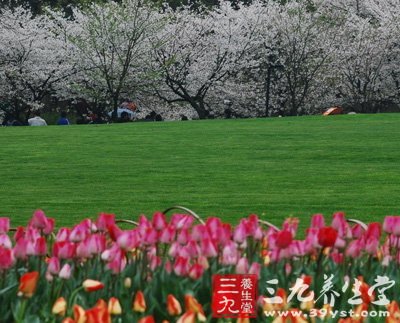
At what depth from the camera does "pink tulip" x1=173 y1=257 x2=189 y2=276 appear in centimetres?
382

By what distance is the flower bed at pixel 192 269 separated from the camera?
3.72m

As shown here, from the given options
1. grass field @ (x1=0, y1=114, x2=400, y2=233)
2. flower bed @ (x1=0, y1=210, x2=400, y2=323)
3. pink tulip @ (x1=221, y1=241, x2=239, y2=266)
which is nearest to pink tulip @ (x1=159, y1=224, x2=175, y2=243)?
flower bed @ (x1=0, y1=210, x2=400, y2=323)

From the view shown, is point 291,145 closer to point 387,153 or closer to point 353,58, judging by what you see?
point 387,153

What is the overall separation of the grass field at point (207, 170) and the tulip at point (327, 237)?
5450 millimetres

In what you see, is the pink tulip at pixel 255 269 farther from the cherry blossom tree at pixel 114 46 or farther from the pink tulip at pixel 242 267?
the cherry blossom tree at pixel 114 46

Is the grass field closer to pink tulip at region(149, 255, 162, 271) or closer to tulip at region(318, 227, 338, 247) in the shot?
pink tulip at region(149, 255, 162, 271)

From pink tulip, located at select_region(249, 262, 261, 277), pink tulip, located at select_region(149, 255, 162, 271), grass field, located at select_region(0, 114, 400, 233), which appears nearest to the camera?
pink tulip, located at select_region(249, 262, 261, 277)

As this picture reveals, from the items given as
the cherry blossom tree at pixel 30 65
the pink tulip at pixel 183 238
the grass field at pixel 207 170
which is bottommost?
the grass field at pixel 207 170

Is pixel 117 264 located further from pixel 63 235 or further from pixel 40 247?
pixel 63 235

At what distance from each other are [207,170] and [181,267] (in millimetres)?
10690

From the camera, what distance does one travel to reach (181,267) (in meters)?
3.82

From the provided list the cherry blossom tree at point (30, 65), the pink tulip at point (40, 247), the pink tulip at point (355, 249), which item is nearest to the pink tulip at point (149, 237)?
the pink tulip at point (40, 247)

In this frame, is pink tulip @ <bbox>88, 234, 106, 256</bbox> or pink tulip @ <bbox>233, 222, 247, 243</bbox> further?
pink tulip @ <bbox>233, 222, 247, 243</bbox>

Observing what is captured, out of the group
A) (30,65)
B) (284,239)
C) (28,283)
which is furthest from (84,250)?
(30,65)
